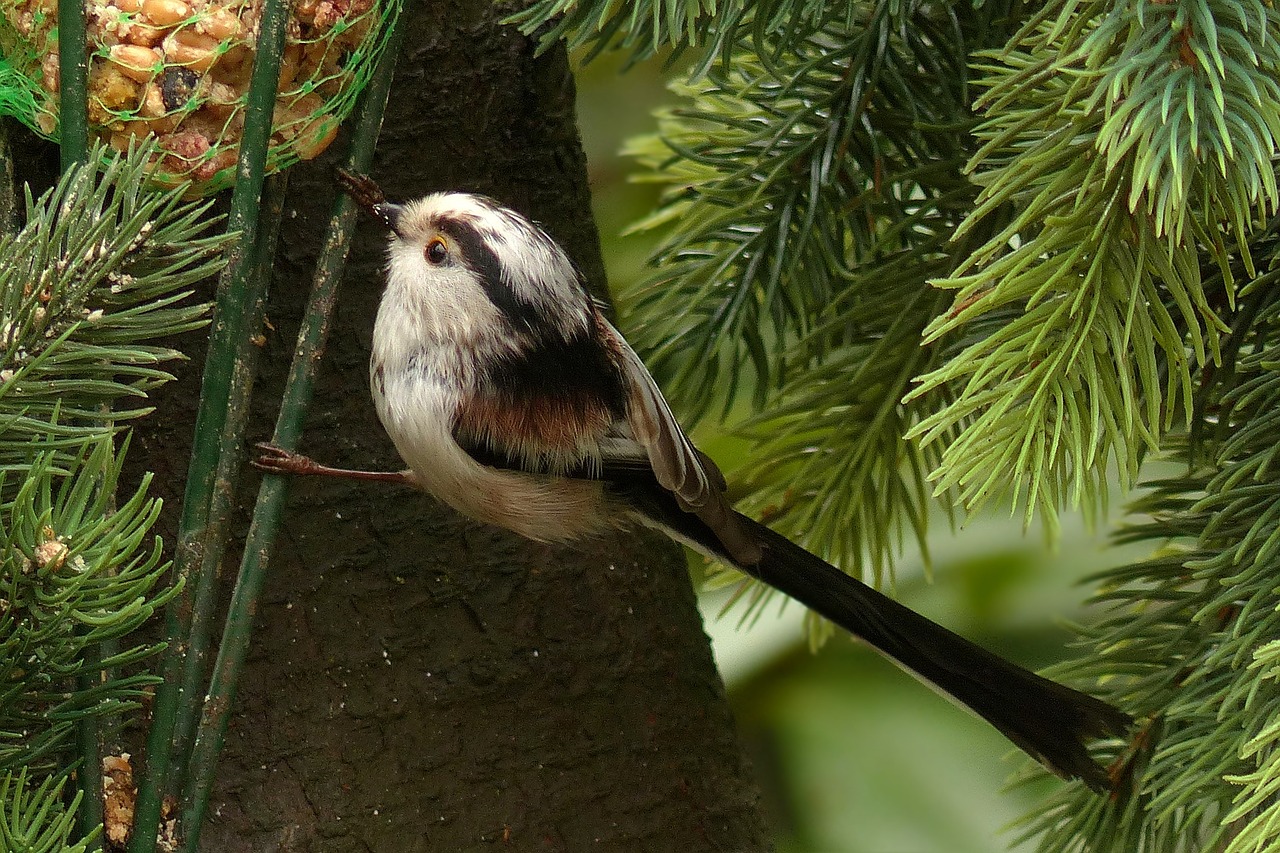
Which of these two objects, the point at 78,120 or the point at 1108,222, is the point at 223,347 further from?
the point at 1108,222

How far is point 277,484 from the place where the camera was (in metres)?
0.82

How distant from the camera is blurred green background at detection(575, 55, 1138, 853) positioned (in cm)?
187

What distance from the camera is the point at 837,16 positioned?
0.94 meters

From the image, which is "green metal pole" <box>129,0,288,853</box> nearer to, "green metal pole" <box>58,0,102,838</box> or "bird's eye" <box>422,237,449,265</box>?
"green metal pole" <box>58,0,102,838</box>

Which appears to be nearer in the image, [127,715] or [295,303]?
[127,715]

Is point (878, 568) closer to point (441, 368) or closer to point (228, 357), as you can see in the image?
point (441, 368)

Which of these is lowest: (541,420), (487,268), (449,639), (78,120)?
(449,639)

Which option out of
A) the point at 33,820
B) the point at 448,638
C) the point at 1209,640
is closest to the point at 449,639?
the point at 448,638

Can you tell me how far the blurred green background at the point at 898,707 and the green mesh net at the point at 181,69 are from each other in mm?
1050

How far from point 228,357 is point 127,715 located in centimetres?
25

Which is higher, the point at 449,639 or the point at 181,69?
the point at 181,69

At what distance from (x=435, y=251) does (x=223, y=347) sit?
354mm

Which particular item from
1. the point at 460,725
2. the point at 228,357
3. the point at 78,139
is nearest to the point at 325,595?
the point at 460,725

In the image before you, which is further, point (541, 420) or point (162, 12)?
point (541, 420)
